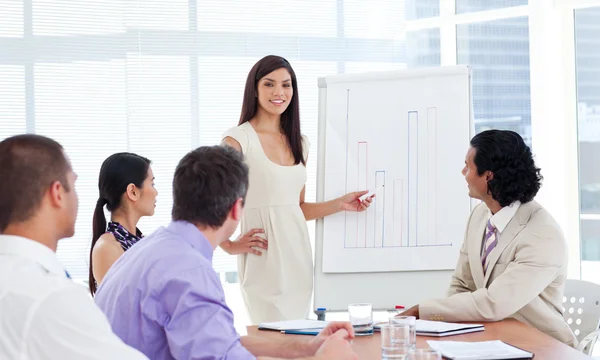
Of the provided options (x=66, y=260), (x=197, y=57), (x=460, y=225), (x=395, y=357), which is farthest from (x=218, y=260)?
(x=395, y=357)

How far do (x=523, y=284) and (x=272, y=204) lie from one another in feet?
4.07

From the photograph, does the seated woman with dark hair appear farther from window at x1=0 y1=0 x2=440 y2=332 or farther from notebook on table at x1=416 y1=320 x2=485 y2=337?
window at x1=0 y1=0 x2=440 y2=332

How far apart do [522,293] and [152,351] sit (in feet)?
4.56

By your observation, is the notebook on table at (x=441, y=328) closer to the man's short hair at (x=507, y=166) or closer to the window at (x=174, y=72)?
the man's short hair at (x=507, y=166)

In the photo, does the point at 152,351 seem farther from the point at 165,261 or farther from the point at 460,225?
the point at 460,225

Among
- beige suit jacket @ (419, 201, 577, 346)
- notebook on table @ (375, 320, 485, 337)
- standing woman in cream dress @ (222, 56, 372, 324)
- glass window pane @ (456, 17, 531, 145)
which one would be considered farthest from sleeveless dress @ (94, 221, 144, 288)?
glass window pane @ (456, 17, 531, 145)

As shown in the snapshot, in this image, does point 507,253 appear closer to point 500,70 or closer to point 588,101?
point 588,101

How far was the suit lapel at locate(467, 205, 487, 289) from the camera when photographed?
9.25 feet

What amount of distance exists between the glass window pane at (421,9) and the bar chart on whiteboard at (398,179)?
5.54 ft

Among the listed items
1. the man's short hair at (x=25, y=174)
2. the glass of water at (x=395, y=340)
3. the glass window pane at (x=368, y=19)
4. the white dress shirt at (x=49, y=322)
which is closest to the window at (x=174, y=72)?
the glass window pane at (x=368, y=19)

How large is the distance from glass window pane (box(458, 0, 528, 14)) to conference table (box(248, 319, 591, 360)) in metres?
2.91

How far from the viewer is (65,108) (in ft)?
16.0

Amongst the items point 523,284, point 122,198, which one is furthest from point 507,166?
point 122,198

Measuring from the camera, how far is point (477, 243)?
2.86 m
